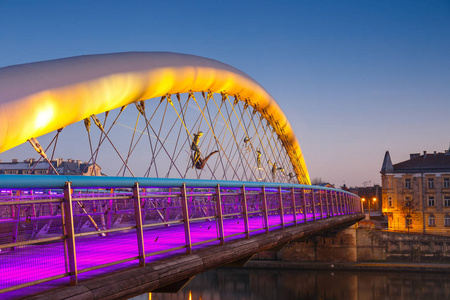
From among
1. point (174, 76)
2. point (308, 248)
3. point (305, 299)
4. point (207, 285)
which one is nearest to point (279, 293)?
point (305, 299)

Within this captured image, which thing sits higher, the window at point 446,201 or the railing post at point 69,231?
the railing post at point 69,231

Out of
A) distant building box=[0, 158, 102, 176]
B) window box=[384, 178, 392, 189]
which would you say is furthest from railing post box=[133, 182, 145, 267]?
window box=[384, 178, 392, 189]

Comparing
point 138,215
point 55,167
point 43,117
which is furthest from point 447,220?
point 138,215

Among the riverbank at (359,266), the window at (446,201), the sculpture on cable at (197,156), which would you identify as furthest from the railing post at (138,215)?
the window at (446,201)

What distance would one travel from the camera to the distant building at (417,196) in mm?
53781

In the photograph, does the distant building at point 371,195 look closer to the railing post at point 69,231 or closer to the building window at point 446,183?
the building window at point 446,183

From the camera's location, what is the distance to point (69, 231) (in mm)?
5125

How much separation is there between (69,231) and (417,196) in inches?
2111

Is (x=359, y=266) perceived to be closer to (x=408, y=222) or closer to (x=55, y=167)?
(x=408, y=222)

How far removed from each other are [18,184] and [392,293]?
1141 inches

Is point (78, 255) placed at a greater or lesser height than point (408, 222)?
greater

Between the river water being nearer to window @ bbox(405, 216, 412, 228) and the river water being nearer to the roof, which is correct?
window @ bbox(405, 216, 412, 228)

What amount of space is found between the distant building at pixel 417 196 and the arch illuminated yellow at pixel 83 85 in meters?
39.1

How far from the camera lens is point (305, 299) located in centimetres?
3020
